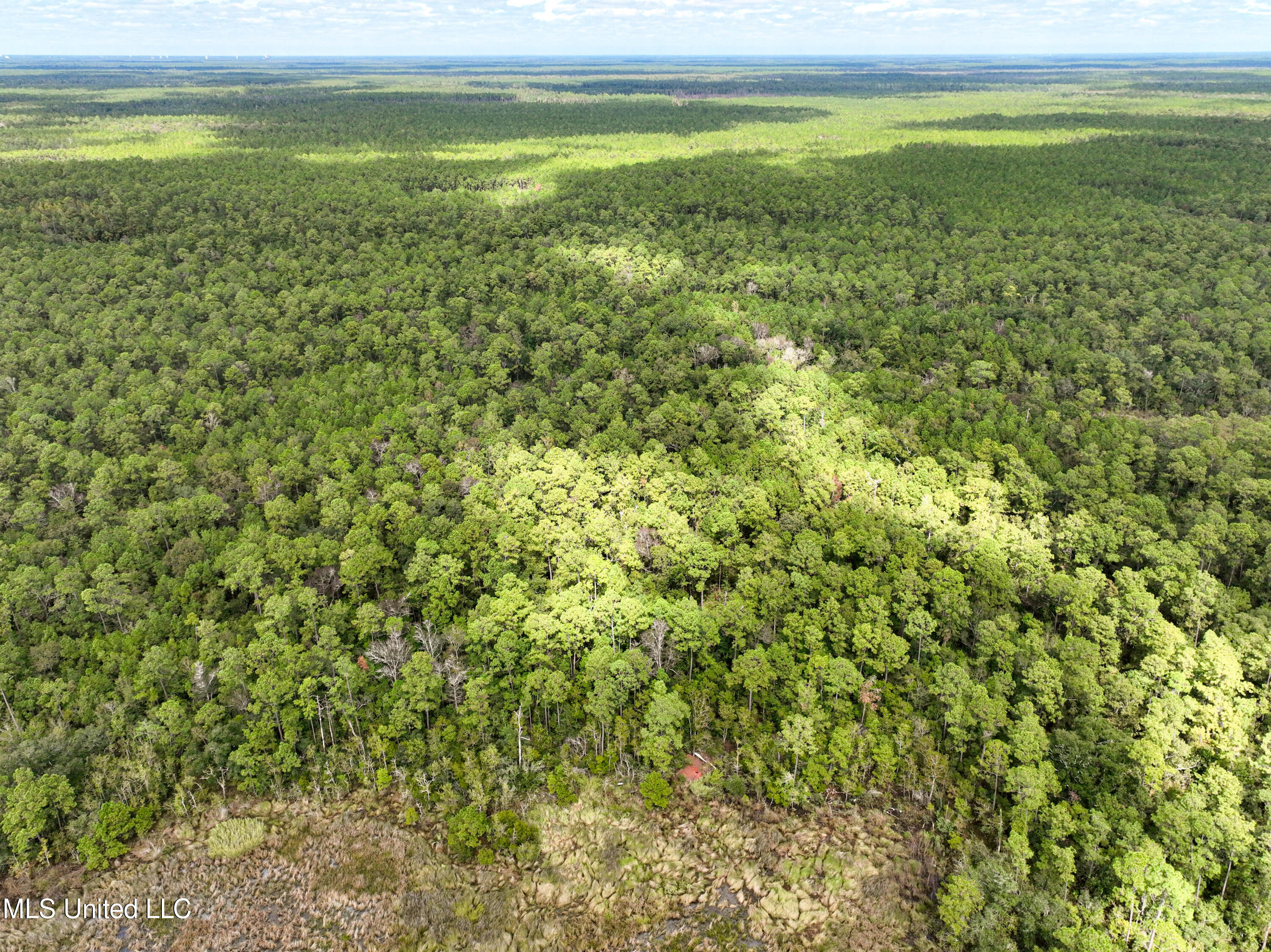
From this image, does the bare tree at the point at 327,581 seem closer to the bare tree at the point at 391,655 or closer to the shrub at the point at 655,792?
the bare tree at the point at 391,655

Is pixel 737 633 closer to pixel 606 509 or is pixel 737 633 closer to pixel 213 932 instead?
pixel 606 509

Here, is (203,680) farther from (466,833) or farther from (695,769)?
(695,769)

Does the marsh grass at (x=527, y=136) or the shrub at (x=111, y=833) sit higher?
the marsh grass at (x=527, y=136)

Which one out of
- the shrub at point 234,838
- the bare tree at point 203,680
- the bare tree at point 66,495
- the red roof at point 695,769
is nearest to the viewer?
the shrub at point 234,838

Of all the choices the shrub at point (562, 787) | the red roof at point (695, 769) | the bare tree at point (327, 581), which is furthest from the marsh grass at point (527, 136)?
the red roof at point (695, 769)

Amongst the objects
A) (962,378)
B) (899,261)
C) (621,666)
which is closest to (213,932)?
(621,666)

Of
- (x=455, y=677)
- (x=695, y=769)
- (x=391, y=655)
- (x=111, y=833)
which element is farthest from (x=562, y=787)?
(x=111, y=833)

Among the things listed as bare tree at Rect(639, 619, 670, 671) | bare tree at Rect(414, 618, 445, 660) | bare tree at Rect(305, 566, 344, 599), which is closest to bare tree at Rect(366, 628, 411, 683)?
bare tree at Rect(414, 618, 445, 660)
